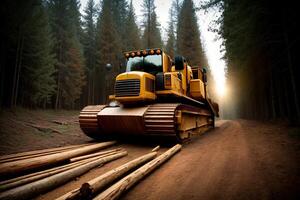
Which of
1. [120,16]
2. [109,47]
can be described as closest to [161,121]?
[109,47]

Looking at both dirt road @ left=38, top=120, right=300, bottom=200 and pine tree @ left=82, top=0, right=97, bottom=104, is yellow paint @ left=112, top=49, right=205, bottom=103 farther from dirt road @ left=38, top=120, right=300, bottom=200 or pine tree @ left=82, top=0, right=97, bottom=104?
pine tree @ left=82, top=0, right=97, bottom=104

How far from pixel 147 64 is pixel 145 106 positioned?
2.13m

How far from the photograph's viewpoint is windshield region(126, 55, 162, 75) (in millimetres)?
7809

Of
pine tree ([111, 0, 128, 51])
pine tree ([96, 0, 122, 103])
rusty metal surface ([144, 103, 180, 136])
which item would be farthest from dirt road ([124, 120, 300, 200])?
pine tree ([111, 0, 128, 51])

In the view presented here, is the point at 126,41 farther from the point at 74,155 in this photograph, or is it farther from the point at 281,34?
the point at 74,155

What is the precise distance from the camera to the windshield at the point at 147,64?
307 inches

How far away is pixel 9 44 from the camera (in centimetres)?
1525

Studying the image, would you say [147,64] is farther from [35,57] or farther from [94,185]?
[35,57]

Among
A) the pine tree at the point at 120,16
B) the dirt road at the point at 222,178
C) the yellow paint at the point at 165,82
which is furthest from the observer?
the pine tree at the point at 120,16

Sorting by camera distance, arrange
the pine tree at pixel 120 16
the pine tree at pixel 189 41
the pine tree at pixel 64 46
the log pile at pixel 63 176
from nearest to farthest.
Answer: the log pile at pixel 63 176 < the pine tree at pixel 64 46 < the pine tree at pixel 189 41 < the pine tree at pixel 120 16

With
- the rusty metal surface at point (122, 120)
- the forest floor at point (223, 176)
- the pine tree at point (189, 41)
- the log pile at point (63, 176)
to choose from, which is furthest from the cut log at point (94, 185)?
the pine tree at point (189, 41)

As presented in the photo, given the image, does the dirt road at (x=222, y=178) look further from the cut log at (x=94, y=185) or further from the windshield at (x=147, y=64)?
the windshield at (x=147, y=64)

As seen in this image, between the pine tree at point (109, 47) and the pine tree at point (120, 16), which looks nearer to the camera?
the pine tree at point (109, 47)

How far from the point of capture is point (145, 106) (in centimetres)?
684
